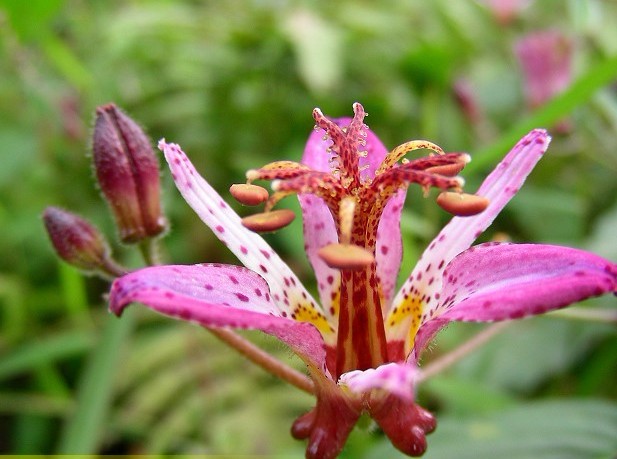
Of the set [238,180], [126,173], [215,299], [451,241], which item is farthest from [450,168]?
[238,180]

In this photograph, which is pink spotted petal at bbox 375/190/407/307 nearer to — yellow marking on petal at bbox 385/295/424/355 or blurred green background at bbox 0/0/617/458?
yellow marking on petal at bbox 385/295/424/355

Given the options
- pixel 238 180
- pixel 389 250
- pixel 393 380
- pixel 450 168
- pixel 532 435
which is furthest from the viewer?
pixel 238 180

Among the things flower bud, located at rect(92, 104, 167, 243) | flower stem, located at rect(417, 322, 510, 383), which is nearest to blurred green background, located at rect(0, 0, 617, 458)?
flower stem, located at rect(417, 322, 510, 383)

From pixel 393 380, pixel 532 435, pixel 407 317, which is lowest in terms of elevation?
pixel 532 435

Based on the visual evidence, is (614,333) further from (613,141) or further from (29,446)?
(29,446)

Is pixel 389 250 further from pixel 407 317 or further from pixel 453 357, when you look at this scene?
pixel 453 357
